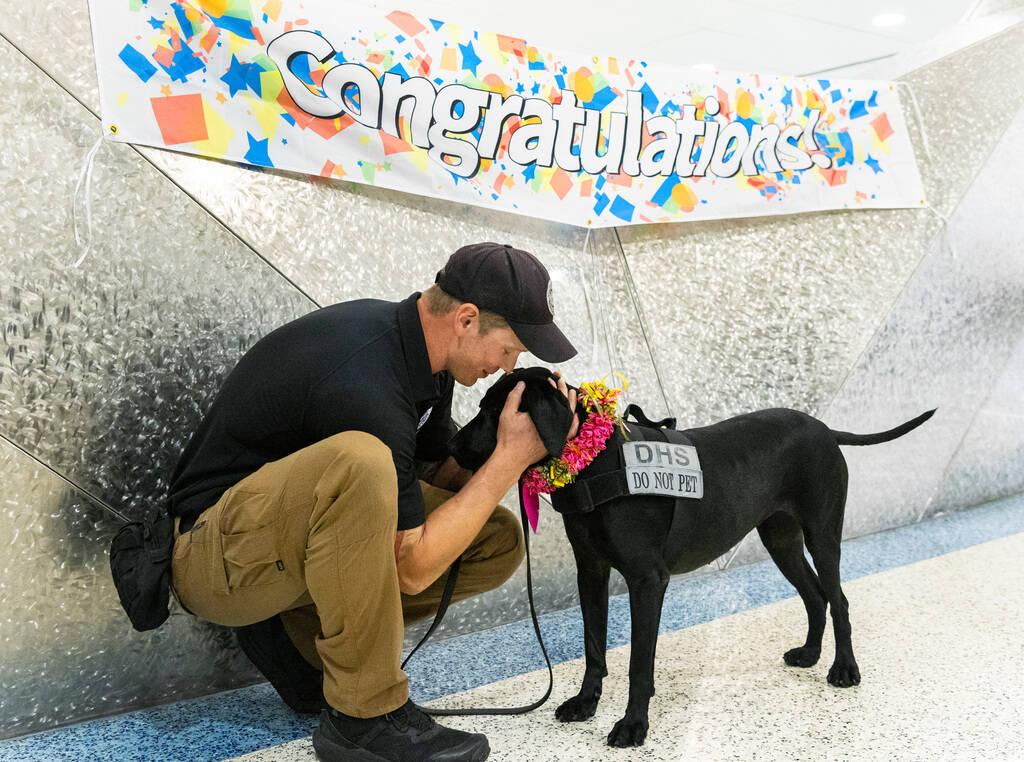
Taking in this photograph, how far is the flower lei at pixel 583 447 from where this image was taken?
158 cm

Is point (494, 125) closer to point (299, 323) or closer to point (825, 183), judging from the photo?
point (299, 323)

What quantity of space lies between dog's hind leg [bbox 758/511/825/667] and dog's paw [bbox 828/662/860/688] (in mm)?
116

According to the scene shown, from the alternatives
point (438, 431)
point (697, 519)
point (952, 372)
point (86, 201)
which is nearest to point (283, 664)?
point (438, 431)

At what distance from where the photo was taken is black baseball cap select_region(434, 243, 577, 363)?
1554mm

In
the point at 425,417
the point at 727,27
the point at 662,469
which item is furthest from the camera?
the point at 727,27

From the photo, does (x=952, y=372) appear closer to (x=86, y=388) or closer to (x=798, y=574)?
(x=798, y=574)

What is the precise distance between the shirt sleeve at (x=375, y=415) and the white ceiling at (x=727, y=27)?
1161 millimetres

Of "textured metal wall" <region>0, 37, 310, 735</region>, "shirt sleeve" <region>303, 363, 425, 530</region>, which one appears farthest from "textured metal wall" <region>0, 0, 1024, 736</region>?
"shirt sleeve" <region>303, 363, 425, 530</region>

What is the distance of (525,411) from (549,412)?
0.05 m

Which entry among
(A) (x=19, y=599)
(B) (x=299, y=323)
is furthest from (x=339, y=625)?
(A) (x=19, y=599)

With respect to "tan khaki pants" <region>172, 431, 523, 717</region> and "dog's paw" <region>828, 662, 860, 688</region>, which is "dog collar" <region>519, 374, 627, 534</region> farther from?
"dog's paw" <region>828, 662, 860, 688</region>

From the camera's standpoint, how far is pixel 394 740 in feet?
4.72

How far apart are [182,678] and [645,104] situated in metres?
1.97

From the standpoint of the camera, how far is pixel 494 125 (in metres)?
2.26
